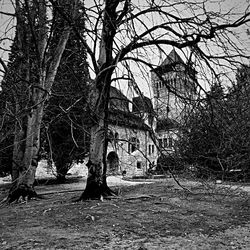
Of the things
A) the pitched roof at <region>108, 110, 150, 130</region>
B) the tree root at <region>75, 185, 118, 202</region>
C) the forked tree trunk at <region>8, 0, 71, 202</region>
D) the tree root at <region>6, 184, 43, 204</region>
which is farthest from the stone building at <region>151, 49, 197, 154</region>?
the tree root at <region>6, 184, 43, 204</region>

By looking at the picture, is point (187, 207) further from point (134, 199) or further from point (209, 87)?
point (209, 87)

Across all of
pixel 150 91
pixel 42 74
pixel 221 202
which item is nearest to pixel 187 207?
pixel 221 202

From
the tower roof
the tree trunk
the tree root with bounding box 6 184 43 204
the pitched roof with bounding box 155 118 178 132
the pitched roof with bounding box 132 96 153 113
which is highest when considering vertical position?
the tower roof

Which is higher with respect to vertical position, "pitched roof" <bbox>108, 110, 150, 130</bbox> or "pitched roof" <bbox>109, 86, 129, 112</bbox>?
"pitched roof" <bbox>109, 86, 129, 112</bbox>

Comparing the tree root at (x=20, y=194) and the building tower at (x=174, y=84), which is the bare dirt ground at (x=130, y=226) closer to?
the tree root at (x=20, y=194)

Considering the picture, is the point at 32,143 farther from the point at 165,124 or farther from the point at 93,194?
the point at 165,124

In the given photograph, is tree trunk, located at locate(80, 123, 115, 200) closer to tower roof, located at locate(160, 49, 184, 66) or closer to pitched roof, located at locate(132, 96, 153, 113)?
pitched roof, located at locate(132, 96, 153, 113)

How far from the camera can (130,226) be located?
5.54 meters

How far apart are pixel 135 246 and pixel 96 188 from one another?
4.47m

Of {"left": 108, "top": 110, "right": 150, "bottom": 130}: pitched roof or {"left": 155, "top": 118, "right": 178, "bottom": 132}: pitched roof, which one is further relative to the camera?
{"left": 155, "top": 118, "right": 178, "bottom": 132}: pitched roof

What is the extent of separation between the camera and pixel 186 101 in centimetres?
683

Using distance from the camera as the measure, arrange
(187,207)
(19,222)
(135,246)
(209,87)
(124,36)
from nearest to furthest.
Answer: (135,246)
(124,36)
(19,222)
(209,87)
(187,207)

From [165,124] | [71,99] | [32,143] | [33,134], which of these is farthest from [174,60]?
[32,143]

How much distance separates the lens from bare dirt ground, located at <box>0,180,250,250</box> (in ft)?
14.8
